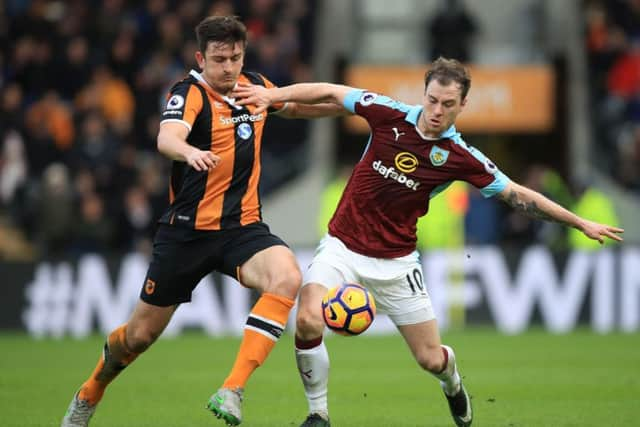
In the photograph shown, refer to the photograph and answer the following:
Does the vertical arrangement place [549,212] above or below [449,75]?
below

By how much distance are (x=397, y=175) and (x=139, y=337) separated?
6.14 feet

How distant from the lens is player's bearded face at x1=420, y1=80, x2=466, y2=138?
7504mm

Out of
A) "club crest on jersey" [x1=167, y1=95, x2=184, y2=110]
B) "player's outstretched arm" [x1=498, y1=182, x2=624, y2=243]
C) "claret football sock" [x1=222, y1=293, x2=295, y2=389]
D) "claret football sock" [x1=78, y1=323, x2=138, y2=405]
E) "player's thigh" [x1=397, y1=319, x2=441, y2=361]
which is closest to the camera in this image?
"claret football sock" [x1=222, y1=293, x2=295, y2=389]

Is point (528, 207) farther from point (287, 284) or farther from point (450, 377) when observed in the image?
point (287, 284)

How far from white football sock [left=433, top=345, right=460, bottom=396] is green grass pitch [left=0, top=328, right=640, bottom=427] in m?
0.38

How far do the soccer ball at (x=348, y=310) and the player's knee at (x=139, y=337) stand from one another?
1.08 m

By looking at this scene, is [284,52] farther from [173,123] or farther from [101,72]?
[173,123]

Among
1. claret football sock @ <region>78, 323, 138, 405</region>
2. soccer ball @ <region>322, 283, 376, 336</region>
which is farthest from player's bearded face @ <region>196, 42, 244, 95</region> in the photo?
claret football sock @ <region>78, 323, 138, 405</region>

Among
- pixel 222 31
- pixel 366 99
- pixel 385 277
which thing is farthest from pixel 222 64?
pixel 385 277

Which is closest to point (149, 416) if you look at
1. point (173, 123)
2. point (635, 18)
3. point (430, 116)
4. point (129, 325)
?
point (129, 325)

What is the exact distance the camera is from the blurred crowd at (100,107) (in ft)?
55.8

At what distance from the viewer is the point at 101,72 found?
19078 millimetres

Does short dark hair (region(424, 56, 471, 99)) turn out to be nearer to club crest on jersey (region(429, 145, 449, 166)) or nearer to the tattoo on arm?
club crest on jersey (region(429, 145, 449, 166))

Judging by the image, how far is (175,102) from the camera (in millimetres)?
7410
